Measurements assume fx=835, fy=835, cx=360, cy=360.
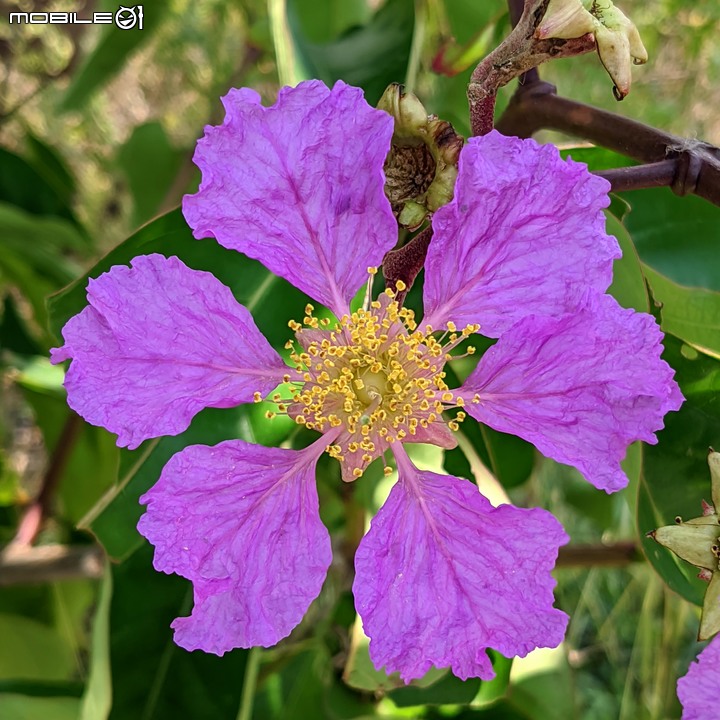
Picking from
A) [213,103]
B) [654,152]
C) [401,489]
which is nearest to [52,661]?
[401,489]

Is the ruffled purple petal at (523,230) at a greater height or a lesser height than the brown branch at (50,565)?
greater

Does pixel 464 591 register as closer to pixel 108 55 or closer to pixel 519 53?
pixel 519 53

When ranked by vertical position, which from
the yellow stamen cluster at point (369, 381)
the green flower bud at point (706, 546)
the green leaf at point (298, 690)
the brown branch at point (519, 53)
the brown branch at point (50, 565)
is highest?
the brown branch at point (519, 53)

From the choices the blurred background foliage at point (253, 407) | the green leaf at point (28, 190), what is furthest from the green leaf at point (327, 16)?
the green leaf at point (28, 190)

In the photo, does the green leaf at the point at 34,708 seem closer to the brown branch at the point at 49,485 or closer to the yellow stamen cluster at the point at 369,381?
the brown branch at the point at 49,485

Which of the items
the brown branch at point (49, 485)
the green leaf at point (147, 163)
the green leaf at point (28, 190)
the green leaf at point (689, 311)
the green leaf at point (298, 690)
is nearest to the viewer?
the green leaf at point (689, 311)

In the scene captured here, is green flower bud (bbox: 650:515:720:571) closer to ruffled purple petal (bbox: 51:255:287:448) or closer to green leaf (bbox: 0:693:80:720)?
ruffled purple petal (bbox: 51:255:287:448)

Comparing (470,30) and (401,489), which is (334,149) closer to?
(401,489)
